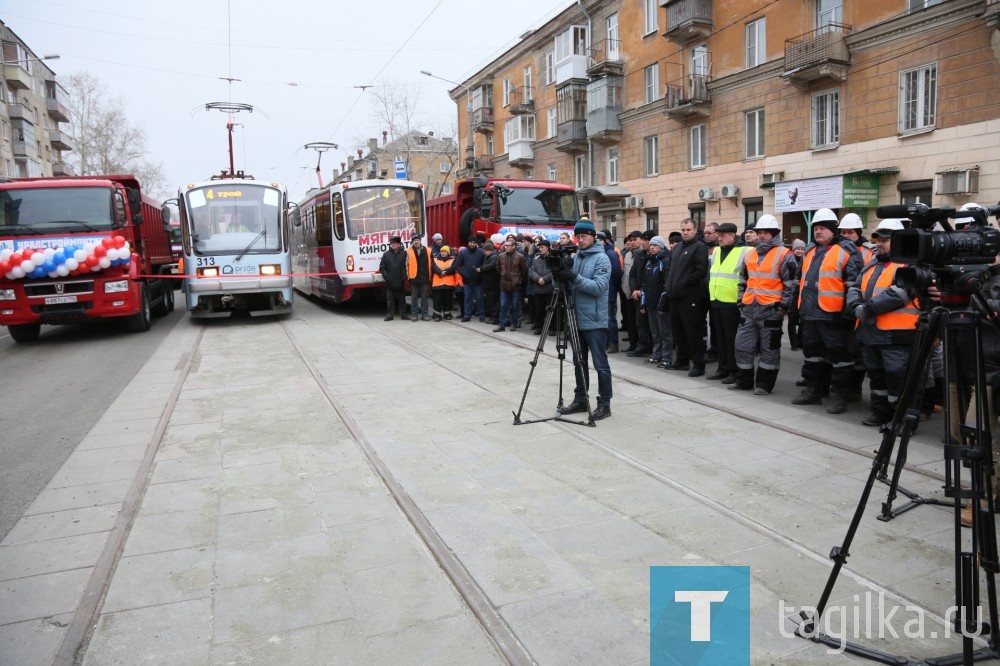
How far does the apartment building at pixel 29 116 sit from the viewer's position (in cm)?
4869

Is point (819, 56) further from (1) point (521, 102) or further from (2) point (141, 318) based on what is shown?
(1) point (521, 102)

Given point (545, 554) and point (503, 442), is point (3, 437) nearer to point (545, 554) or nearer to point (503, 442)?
point (503, 442)

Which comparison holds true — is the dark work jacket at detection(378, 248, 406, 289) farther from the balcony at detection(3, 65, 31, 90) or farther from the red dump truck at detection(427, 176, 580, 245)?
the balcony at detection(3, 65, 31, 90)

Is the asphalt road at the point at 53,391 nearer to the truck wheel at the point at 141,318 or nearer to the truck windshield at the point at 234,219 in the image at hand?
the truck wheel at the point at 141,318

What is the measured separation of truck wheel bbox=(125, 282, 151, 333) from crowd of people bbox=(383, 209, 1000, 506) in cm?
979

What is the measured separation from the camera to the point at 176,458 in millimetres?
6191

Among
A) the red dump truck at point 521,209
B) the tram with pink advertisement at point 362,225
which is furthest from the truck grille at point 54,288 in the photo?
the red dump truck at point 521,209

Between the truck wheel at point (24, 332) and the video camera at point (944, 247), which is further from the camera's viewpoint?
the truck wheel at point (24, 332)

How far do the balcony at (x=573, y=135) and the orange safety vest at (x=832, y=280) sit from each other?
27.9m

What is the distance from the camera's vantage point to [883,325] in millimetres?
6512

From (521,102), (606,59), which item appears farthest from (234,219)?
(521,102)

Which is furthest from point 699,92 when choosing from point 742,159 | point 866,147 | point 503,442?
point 503,442

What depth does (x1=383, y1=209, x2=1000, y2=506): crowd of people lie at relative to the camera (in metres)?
6.62

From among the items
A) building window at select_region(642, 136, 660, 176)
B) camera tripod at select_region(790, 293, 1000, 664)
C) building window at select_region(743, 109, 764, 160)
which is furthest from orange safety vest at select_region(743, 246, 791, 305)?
building window at select_region(642, 136, 660, 176)
